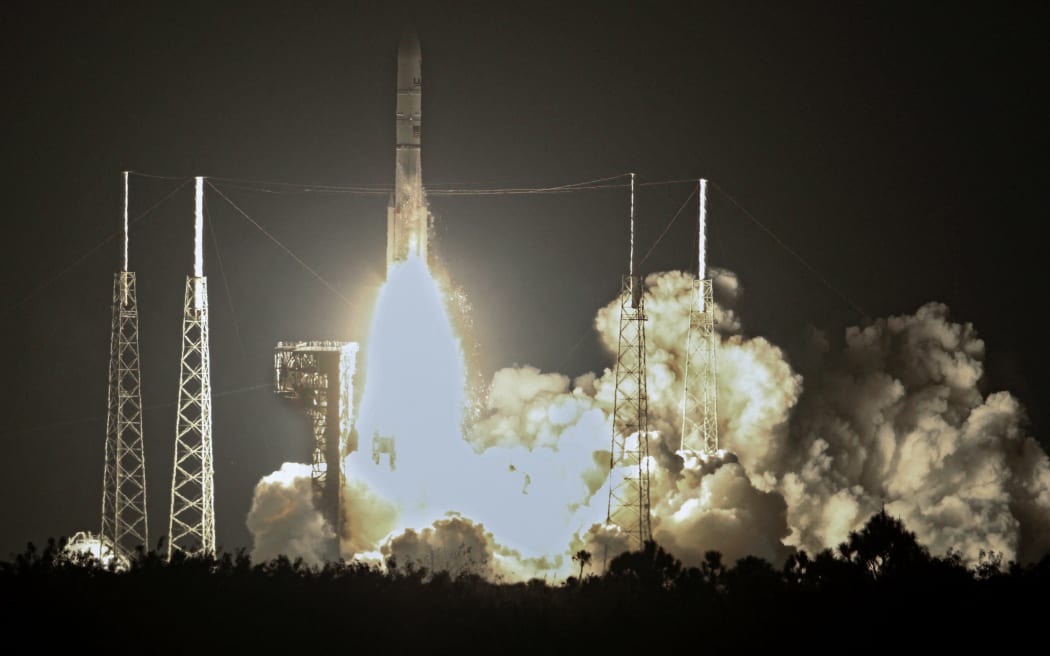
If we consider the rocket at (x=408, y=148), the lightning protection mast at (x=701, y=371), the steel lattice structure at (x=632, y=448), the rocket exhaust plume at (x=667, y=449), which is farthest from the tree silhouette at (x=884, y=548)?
the rocket at (x=408, y=148)

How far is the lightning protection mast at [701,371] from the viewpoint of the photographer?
52.8 m

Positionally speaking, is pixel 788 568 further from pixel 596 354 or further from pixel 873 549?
pixel 596 354

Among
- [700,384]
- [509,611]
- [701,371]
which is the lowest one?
[509,611]

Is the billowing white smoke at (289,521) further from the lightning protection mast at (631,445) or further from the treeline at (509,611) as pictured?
the treeline at (509,611)

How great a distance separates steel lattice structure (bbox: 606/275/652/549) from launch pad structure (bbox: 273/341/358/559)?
26.3ft

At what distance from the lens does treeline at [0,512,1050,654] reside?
96.5 feet

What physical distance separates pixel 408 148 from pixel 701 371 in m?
12.0

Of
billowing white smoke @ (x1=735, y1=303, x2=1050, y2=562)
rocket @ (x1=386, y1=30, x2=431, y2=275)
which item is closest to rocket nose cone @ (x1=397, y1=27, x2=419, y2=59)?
rocket @ (x1=386, y1=30, x2=431, y2=275)

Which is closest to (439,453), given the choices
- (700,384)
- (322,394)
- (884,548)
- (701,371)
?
(322,394)

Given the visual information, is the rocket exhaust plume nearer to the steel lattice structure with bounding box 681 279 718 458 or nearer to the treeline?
the steel lattice structure with bounding box 681 279 718 458

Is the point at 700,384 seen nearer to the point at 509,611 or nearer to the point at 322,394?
the point at 322,394

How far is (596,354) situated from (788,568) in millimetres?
31180

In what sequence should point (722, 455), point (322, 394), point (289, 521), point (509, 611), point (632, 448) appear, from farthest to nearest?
point (722, 455)
point (632, 448)
point (289, 521)
point (322, 394)
point (509, 611)

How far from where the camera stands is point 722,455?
53.6 m
